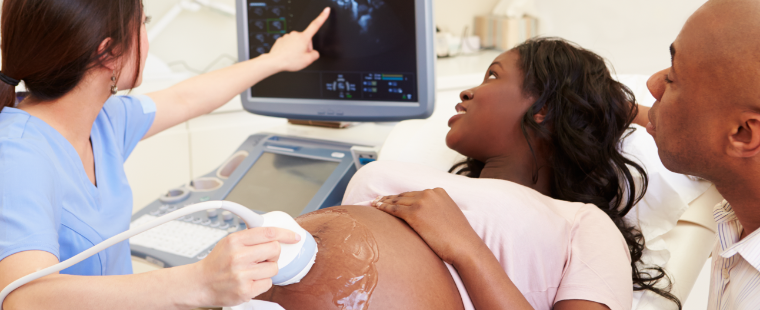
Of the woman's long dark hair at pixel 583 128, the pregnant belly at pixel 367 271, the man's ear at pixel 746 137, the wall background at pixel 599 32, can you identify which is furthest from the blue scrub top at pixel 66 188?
the wall background at pixel 599 32

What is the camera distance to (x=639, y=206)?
1.30m

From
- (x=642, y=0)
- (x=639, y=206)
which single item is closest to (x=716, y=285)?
(x=639, y=206)

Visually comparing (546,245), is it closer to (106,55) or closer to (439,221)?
(439,221)

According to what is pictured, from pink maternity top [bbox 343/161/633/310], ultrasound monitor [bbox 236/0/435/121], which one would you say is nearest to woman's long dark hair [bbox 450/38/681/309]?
pink maternity top [bbox 343/161/633/310]

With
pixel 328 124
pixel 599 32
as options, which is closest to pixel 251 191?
pixel 328 124

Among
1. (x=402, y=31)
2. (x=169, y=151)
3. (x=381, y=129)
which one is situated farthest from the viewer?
(x=169, y=151)

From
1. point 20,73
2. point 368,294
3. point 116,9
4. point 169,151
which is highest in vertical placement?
point 116,9

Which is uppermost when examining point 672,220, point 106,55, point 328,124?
point 106,55

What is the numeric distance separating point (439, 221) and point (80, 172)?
0.67 metres

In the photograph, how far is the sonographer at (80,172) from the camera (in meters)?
0.69

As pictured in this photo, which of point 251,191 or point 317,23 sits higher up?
point 317,23

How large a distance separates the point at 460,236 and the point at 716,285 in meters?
0.49

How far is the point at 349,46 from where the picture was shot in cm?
150

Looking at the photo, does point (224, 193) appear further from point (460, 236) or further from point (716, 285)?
point (716, 285)
